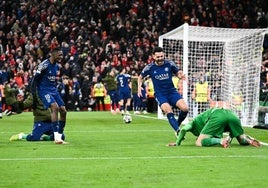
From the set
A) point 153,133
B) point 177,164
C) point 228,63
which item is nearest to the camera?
point 177,164

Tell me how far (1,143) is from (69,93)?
73.4ft

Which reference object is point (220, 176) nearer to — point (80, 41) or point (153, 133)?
point (153, 133)

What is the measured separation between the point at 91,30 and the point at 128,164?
2985 cm

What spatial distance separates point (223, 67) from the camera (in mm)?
23641

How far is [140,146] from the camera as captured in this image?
526 inches

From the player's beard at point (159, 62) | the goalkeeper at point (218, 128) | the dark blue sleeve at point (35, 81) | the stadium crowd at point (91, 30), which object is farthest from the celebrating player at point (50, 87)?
the stadium crowd at point (91, 30)

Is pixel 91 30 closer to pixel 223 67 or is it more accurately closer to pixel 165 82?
pixel 223 67

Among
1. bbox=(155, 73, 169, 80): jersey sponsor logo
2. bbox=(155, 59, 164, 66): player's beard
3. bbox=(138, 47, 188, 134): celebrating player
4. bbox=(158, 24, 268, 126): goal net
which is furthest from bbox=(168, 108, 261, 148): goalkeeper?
bbox=(158, 24, 268, 126): goal net

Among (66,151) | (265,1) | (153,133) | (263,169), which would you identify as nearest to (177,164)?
(263,169)

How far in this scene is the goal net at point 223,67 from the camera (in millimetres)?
21844

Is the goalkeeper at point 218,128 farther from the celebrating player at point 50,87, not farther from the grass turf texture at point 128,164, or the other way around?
the celebrating player at point 50,87

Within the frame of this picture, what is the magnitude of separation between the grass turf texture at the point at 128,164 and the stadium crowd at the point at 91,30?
2074cm

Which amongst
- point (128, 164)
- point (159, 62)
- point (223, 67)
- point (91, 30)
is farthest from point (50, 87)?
point (91, 30)

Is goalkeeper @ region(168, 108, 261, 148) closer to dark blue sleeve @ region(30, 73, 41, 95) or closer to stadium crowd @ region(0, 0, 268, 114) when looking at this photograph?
dark blue sleeve @ region(30, 73, 41, 95)
